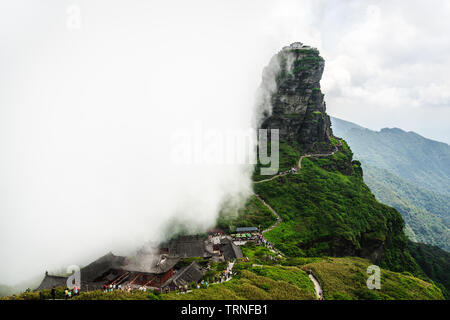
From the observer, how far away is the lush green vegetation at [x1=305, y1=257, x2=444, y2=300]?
113 ft

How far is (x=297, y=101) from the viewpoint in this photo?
112 metres

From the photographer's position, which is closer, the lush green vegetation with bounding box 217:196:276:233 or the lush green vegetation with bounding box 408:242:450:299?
the lush green vegetation with bounding box 217:196:276:233

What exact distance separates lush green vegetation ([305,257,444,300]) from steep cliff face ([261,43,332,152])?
71.9m

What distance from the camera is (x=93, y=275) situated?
39.1 meters

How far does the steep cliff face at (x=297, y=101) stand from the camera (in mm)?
111312

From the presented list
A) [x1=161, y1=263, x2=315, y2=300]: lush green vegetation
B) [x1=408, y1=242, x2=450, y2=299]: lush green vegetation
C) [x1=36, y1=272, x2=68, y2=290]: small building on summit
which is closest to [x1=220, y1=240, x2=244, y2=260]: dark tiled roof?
[x1=161, y1=263, x2=315, y2=300]: lush green vegetation

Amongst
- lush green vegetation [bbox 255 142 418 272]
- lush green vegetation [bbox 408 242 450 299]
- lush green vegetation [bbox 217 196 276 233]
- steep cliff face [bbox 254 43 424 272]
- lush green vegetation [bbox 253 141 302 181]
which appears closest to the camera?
lush green vegetation [bbox 255 142 418 272]

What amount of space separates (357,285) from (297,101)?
8838 centimetres

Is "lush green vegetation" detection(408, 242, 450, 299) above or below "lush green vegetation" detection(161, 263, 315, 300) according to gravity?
below

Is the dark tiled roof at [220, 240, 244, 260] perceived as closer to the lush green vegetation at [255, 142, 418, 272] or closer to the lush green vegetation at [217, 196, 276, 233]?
the lush green vegetation at [217, 196, 276, 233]

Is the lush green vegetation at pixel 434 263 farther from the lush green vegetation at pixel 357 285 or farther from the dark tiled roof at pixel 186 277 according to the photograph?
the dark tiled roof at pixel 186 277

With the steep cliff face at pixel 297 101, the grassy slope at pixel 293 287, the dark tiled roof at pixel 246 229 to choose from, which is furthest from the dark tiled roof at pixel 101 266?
the steep cliff face at pixel 297 101

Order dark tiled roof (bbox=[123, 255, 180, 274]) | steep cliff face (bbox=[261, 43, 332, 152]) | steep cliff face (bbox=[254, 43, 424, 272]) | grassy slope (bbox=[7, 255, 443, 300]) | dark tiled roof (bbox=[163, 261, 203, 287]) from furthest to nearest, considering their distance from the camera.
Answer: steep cliff face (bbox=[261, 43, 332, 152])
steep cliff face (bbox=[254, 43, 424, 272])
dark tiled roof (bbox=[123, 255, 180, 274])
dark tiled roof (bbox=[163, 261, 203, 287])
grassy slope (bbox=[7, 255, 443, 300])
